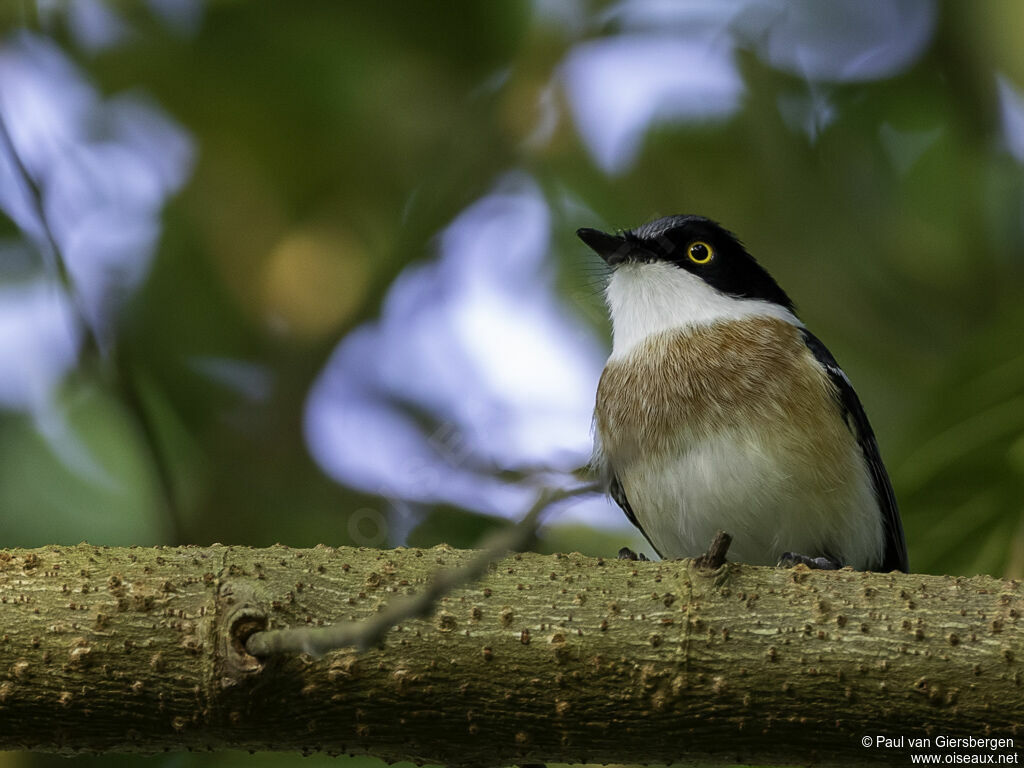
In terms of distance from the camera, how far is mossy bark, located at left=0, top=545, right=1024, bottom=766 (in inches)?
113

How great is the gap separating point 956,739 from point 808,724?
1.21 ft

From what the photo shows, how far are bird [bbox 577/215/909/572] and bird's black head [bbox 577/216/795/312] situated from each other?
0.05 meters

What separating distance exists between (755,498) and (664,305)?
1286 mm

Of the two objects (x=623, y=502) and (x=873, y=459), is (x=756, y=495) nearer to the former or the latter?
(x=873, y=459)

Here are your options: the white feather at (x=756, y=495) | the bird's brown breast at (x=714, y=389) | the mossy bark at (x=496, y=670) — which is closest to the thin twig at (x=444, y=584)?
the mossy bark at (x=496, y=670)

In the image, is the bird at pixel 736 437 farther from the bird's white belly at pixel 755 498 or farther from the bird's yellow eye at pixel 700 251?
the bird's yellow eye at pixel 700 251

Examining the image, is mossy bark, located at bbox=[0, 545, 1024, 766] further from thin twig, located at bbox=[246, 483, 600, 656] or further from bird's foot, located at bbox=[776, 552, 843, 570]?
bird's foot, located at bbox=[776, 552, 843, 570]

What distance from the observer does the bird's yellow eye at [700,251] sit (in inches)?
220

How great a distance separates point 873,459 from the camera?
502 centimetres

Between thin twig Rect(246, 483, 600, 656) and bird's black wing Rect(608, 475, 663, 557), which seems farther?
bird's black wing Rect(608, 475, 663, 557)

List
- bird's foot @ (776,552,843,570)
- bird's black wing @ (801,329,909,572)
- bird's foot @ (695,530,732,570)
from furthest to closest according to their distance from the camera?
bird's black wing @ (801,329,909,572), bird's foot @ (776,552,843,570), bird's foot @ (695,530,732,570)

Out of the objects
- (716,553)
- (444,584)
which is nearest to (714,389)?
(716,553)

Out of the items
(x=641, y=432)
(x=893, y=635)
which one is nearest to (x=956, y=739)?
(x=893, y=635)

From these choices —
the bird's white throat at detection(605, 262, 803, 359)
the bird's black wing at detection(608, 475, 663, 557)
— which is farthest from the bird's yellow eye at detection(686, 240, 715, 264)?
the bird's black wing at detection(608, 475, 663, 557)
